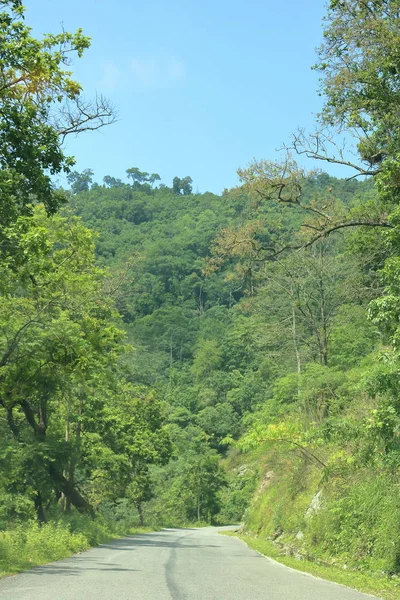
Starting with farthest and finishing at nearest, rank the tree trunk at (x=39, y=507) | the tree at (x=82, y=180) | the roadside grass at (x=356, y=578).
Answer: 1. the tree at (x=82, y=180)
2. the tree trunk at (x=39, y=507)
3. the roadside grass at (x=356, y=578)

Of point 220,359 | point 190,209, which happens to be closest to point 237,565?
point 220,359

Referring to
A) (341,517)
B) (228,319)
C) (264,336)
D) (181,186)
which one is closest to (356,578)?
(341,517)

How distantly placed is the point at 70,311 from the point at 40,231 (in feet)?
29.4

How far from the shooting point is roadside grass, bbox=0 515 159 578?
53.6 ft

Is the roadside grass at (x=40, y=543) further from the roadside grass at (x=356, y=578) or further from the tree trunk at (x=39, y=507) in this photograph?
the roadside grass at (x=356, y=578)

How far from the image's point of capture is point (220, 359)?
11131 centimetres

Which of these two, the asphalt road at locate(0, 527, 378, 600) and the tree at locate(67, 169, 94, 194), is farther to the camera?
the tree at locate(67, 169, 94, 194)

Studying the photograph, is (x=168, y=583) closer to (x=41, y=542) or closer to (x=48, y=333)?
(x=41, y=542)

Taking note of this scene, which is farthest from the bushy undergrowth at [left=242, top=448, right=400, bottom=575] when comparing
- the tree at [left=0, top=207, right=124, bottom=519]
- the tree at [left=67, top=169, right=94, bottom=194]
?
the tree at [left=67, top=169, right=94, bottom=194]

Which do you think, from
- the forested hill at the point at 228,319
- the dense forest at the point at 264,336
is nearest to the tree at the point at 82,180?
→ the forested hill at the point at 228,319

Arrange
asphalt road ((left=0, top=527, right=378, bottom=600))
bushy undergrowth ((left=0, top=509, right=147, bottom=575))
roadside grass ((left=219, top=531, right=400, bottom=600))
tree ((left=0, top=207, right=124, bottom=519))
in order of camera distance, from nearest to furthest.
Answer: asphalt road ((left=0, top=527, right=378, bottom=600)) → roadside grass ((left=219, top=531, right=400, bottom=600)) → bushy undergrowth ((left=0, top=509, right=147, bottom=575)) → tree ((left=0, top=207, right=124, bottom=519))

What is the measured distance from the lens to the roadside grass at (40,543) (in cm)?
1633

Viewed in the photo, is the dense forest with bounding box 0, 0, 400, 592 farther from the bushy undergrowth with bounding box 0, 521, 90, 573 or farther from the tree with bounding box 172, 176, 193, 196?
the tree with bounding box 172, 176, 193, 196

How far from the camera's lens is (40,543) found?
20.4 meters
